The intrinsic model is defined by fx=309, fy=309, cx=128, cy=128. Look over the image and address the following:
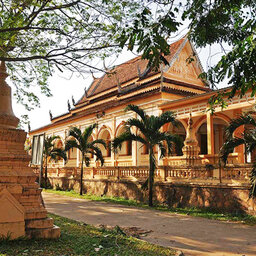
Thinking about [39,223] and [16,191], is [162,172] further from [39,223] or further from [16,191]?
[16,191]

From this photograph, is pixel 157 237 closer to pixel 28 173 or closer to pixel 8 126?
pixel 28 173

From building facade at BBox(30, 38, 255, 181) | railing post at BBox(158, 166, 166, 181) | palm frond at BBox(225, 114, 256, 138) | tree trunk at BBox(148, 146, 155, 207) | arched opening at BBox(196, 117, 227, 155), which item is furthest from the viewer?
arched opening at BBox(196, 117, 227, 155)

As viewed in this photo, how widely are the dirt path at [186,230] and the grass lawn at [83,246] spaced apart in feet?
2.03

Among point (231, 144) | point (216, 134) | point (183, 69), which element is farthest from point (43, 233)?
point (183, 69)

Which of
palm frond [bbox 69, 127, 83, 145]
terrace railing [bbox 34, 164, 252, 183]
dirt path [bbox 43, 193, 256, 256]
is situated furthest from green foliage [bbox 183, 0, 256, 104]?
palm frond [bbox 69, 127, 83, 145]

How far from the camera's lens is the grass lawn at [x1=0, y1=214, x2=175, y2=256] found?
15.4ft

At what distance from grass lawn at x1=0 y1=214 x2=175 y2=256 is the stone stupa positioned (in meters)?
0.19

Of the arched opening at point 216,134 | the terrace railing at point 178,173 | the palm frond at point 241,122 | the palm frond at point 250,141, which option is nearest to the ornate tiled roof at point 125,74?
the arched opening at point 216,134

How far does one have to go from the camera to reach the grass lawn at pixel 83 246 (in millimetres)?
4707

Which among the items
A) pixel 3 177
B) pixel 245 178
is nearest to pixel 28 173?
pixel 3 177

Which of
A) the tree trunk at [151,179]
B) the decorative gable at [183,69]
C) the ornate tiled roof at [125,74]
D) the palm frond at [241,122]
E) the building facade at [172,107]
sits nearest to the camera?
the palm frond at [241,122]

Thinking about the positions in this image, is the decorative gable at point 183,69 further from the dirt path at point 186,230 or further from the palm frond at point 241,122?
the dirt path at point 186,230

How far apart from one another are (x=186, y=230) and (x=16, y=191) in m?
3.94

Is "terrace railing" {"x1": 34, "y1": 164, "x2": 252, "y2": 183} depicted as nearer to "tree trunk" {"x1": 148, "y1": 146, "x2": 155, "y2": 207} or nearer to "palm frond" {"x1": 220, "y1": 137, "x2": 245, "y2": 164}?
"tree trunk" {"x1": 148, "y1": 146, "x2": 155, "y2": 207}
